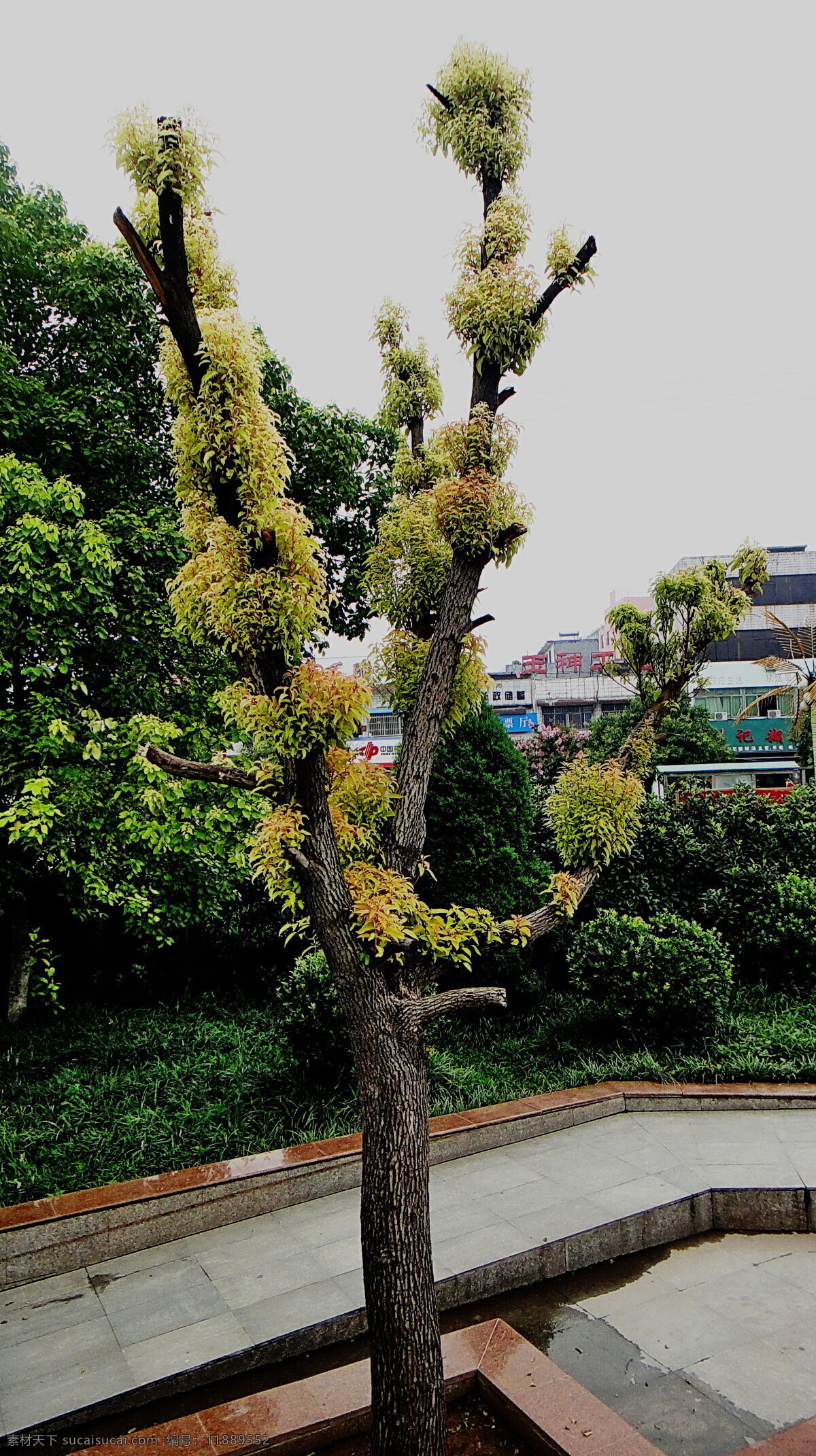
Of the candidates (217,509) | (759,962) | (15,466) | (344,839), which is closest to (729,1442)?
(344,839)

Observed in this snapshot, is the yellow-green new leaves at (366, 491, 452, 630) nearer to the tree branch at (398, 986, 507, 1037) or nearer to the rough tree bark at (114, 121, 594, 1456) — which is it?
the rough tree bark at (114, 121, 594, 1456)

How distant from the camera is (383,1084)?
2709mm

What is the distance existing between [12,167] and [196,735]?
14.8 ft

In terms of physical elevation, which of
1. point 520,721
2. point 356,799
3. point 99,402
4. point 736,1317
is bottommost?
point 736,1317

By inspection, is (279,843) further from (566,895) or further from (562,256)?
(562,256)

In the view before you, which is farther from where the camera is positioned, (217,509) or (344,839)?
(344,839)

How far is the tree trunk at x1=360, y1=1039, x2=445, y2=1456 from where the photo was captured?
2557 mm

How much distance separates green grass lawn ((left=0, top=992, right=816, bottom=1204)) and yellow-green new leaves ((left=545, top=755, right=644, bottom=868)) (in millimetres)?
2813

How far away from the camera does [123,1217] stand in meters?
4.29

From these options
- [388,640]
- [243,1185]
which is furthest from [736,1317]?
[388,640]

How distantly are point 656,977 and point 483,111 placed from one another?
17.5 ft

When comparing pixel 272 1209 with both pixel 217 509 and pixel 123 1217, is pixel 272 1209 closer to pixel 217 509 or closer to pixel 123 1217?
pixel 123 1217

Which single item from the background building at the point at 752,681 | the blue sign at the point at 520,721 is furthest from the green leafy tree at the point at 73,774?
the blue sign at the point at 520,721

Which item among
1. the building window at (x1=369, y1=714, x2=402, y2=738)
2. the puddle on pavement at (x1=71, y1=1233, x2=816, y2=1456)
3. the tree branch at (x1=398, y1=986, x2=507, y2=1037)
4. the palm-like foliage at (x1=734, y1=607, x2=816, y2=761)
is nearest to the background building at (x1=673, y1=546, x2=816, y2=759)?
the building window at (x1=369, y1=714, x2=402, y2=738)
